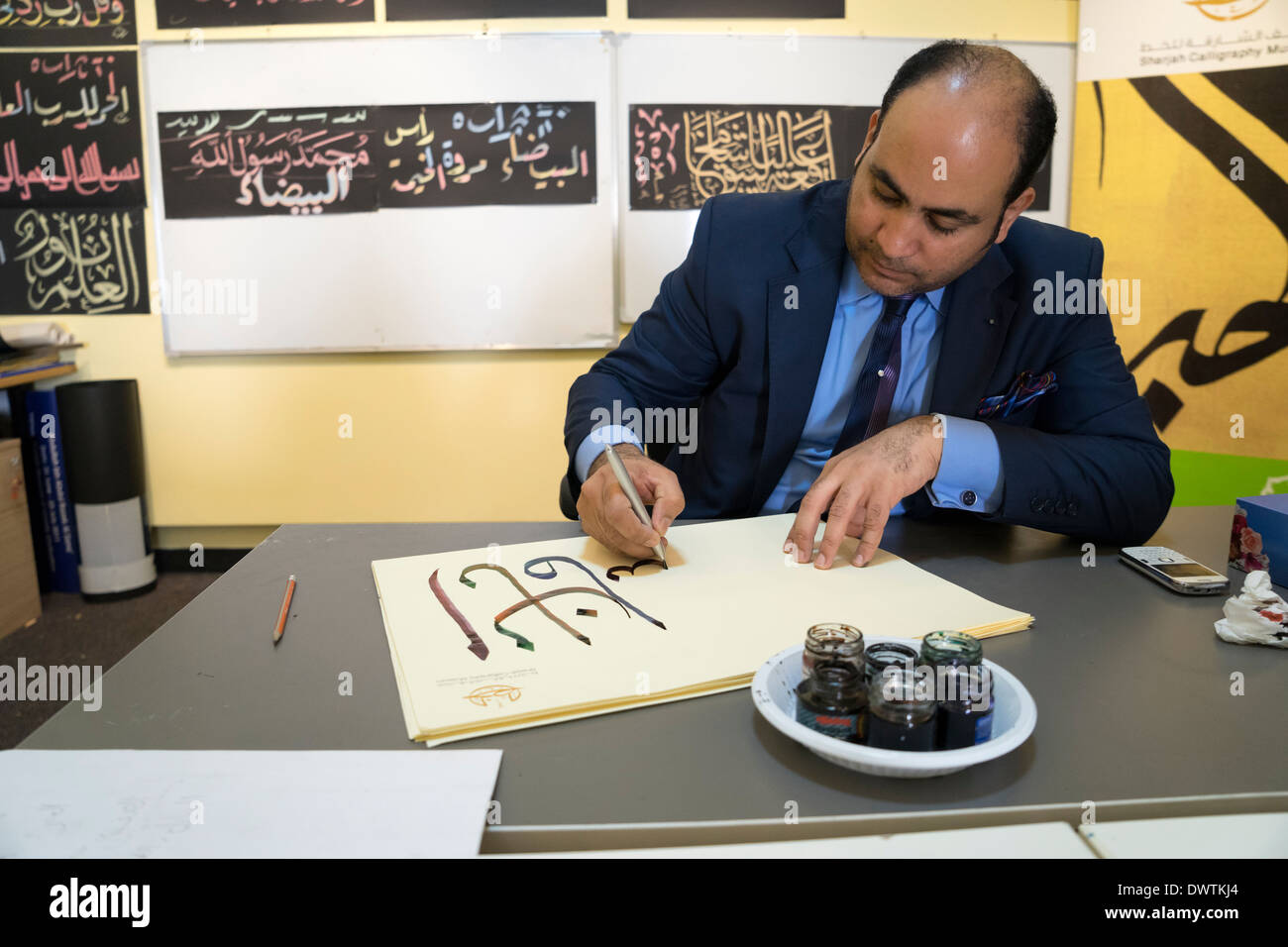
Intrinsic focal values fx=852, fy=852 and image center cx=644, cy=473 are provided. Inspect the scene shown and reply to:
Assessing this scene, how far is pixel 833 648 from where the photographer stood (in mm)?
596

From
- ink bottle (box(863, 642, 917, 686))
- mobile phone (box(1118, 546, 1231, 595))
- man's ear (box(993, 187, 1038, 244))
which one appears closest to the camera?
ink bottle (box(863, 642, 917, 686))

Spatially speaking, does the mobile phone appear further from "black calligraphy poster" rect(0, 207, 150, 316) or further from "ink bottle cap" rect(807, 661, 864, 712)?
"black calligraphy poster" rect(0, 207, 150, 316)

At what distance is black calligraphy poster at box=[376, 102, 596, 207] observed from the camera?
2.88 m

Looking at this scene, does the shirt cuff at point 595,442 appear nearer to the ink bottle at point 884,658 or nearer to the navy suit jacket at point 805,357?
the navy suit jacket at point 805,357

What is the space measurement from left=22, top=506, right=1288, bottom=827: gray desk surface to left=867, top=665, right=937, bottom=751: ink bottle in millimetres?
27

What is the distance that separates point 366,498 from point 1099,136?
2.87 meters

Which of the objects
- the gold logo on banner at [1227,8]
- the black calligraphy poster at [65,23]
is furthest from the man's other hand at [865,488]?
the black calligraphy poster at [65,23]

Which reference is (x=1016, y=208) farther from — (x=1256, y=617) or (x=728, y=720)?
(x=728, y=720)

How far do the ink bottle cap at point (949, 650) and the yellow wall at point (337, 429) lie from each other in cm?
252

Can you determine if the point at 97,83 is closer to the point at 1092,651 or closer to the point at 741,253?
the point at 741,253

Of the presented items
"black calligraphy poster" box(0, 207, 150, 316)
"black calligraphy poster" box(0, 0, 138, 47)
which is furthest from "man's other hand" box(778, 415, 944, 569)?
"black calligraphy poster" box(0, 0, 138, 47)

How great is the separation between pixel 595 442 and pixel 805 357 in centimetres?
35

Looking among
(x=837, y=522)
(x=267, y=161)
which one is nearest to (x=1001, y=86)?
(x=837, y=522)

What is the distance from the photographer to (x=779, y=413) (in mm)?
1279
